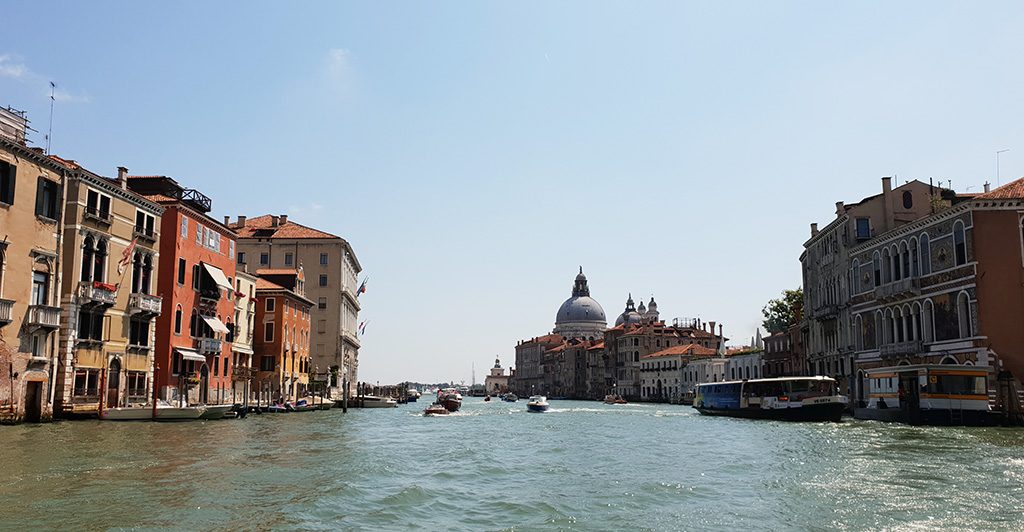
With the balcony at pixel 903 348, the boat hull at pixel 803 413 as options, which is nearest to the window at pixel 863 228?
the balcony at pixel 903 348

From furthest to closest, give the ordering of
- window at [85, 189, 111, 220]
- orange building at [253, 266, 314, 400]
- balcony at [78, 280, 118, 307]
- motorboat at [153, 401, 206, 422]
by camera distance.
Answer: orange building at [253, 266, 314, 400] < motorboat at [153, 401, 206, 422] < window at [85, 189, 111, 220] < balcony at [78, 280, 118, 307]

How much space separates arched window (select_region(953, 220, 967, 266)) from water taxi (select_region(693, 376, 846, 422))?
8.45 m

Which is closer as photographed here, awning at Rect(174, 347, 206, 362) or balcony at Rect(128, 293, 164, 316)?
balcony at Rect(128, 293, 164, 316)

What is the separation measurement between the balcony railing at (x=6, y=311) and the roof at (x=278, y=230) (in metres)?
39.3

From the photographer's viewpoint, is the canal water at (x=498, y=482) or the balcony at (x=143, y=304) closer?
the canal water at (x=498, y=482)

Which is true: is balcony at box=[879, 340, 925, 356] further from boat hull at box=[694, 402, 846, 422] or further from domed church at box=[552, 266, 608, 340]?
domed church at box=[552, 266, 608, 340]

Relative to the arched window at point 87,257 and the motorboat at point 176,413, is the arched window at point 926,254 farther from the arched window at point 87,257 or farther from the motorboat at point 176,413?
the arched window at point 87,257

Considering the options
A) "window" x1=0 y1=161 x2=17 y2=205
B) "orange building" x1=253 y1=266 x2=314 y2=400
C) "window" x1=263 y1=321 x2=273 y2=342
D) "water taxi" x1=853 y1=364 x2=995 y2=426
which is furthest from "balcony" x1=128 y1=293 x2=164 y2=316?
"water taxi" x1=853 y1=364 x2=995 y2=426

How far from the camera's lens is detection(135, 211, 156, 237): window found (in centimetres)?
3559

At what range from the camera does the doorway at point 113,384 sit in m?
33.7

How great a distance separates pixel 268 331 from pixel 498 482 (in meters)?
37.1

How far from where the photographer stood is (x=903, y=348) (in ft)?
130

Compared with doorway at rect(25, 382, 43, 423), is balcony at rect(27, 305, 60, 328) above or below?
above

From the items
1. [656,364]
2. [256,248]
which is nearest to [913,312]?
[256,248]
